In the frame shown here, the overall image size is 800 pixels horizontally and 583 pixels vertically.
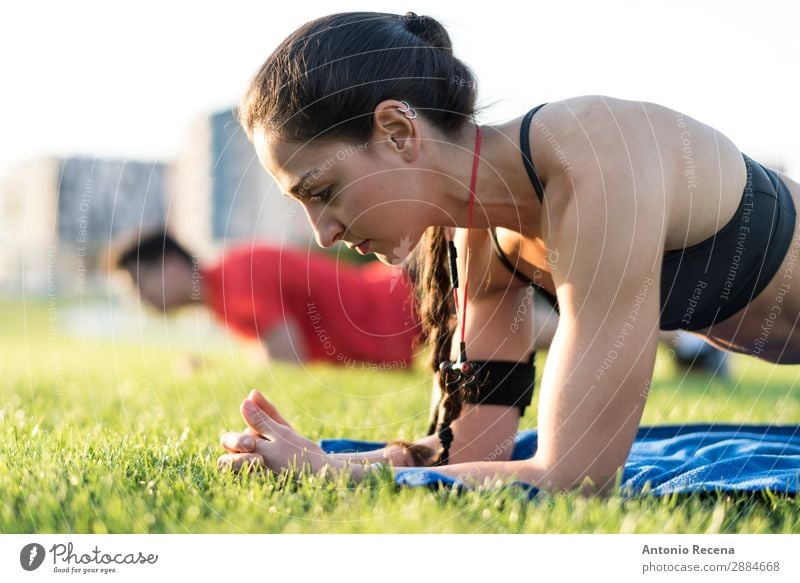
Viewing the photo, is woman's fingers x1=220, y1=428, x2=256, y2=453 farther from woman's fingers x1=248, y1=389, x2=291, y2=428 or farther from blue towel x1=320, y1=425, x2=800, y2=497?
blue towel x1=320, y1=425, x2=800, y2=497

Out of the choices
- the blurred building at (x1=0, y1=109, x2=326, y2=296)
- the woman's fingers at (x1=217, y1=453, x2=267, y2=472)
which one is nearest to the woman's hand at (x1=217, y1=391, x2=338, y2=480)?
the woman's fingers at (x1=217, y1=453, x2=267, y2=472)

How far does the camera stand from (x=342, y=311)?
19.6 feet

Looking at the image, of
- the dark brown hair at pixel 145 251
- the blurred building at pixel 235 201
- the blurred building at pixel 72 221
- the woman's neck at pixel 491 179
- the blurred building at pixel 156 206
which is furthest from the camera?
the blurred building at pixel 72 221

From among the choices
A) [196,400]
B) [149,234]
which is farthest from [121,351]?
[196,400]

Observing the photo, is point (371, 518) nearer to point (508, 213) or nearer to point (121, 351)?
point (508, 213)

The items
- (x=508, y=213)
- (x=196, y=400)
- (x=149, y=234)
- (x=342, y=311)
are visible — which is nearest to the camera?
(x=508, y=213)

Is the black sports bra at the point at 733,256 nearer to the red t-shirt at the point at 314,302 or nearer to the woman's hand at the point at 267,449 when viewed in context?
the woman's hand at the point at 267,449

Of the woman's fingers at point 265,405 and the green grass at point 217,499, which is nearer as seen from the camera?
the green grass at point 217,499

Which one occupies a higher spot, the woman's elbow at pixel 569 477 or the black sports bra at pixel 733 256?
the black sports bra at pixel 733 256

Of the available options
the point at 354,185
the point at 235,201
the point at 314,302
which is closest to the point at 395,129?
the point at 354,185

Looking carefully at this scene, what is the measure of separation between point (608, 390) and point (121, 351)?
7.37m

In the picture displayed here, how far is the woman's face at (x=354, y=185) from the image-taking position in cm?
206

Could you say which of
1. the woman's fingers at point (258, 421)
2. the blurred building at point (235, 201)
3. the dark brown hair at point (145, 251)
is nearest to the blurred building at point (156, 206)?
the blurred building at point (235, 201)

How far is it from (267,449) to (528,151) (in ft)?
3.00
